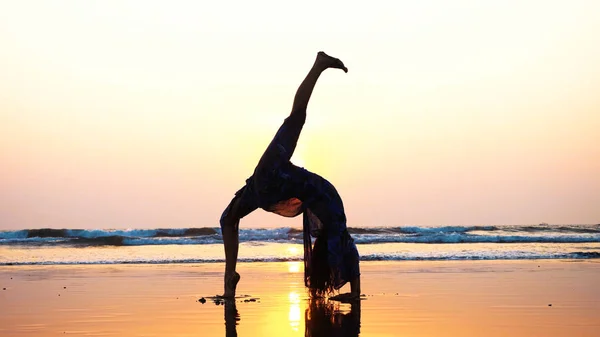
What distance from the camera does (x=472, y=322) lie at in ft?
21.8

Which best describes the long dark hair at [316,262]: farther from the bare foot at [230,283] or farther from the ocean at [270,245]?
the ocean at [270,245]

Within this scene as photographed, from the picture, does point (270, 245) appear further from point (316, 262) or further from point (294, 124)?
point (294, 124)

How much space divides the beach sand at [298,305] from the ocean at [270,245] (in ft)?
14.0

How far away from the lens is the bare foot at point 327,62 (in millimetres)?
7621

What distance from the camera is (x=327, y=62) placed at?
7633mm

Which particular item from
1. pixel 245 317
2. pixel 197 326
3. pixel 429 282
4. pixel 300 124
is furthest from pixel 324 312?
pixel 429 282

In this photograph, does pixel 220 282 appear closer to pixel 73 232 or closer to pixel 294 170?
pixel 294 170

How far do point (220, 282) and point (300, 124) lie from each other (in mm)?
3842

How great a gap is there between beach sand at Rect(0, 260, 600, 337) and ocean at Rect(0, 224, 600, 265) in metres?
4.26

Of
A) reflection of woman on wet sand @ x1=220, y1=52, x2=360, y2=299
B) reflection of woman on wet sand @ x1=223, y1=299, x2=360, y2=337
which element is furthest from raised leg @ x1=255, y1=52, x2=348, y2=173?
reflection of woman on wet sand @ x1=223, y1=299, x2=360, y2=337

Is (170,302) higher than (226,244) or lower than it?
lower

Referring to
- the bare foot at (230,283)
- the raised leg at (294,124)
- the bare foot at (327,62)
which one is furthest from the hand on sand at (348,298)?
the bare foot at (327,62)

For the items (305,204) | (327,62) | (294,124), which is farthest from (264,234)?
(327,62)

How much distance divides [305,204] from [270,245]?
16.1 m
